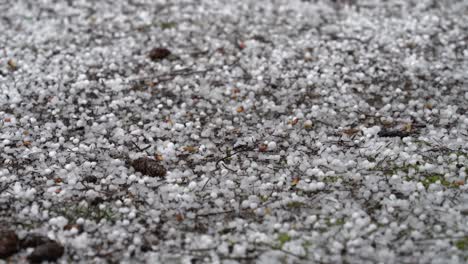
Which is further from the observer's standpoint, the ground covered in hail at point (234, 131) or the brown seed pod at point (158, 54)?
the brown seed pod at point (158, 54)

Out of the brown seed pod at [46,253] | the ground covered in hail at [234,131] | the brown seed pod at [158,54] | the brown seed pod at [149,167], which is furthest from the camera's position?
A: the brown seed pod at [158,54]

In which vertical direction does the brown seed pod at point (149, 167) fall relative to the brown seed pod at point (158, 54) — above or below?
below

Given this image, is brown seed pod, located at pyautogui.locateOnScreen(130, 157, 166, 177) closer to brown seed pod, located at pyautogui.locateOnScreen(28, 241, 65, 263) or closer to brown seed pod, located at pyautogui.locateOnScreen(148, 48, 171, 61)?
brown seed pod, located at pyautogui.locateOnScreen(28, 241, 65, 263)

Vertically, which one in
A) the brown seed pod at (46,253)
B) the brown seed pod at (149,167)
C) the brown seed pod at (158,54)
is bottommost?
the brown seed pod at (46,253)

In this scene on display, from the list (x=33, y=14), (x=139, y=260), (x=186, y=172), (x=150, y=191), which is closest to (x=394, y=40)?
(x=186, y=172)

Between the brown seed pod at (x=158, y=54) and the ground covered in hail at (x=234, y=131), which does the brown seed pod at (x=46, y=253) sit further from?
the brown seed pod at (x=158, y=54)

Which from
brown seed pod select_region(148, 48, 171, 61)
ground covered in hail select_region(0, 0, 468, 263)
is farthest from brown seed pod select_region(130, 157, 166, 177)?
brown seed pod select_region(148, 48, 171, 61)

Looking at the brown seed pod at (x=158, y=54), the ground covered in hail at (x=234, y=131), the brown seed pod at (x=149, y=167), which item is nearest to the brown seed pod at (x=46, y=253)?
the ground covered in hail at (x=234, y=131)

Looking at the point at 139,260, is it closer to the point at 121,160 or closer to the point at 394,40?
the point at 121,160
